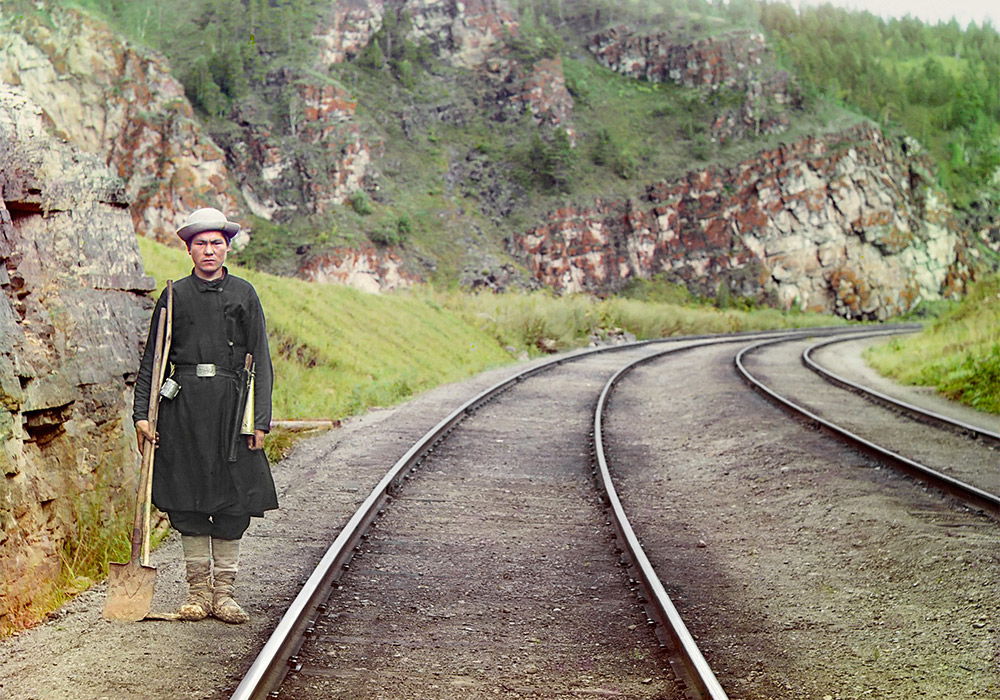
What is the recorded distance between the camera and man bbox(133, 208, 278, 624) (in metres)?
4.95

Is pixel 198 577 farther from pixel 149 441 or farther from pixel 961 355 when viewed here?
pixel 961 355

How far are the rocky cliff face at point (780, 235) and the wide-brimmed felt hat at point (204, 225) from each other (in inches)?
2199

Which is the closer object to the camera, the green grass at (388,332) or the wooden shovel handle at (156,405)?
the wooden shovel handle at (156,405)

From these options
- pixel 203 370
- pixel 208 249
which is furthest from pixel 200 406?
pixel 208 249

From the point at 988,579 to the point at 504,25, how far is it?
72.3 metres

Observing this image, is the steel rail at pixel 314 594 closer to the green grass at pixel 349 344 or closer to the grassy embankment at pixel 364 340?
the grassy embankment at pixel 364 340

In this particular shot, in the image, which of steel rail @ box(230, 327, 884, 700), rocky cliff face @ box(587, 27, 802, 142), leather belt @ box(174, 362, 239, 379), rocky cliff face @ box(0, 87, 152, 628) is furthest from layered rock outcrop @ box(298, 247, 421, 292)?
leather belt @ box(174, 362, 239, 379)

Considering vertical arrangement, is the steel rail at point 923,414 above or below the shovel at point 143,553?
below

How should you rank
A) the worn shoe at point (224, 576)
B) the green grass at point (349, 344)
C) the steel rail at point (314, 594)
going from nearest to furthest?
the steel rail at point (314, 594) < the worn shoe at point (224, 576) < the green grass at point (349, 344)

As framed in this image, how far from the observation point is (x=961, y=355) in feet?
A: 65.5

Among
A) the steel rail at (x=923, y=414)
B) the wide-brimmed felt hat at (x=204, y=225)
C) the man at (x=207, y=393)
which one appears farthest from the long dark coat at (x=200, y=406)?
the steel rail at (x=923, y=414)

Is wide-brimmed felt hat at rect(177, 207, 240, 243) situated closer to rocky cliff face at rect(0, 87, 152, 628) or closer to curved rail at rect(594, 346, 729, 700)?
rocky cliff face at rect(0, 87, 152, 628)

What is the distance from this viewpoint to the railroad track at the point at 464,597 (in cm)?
443

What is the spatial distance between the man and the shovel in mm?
50
